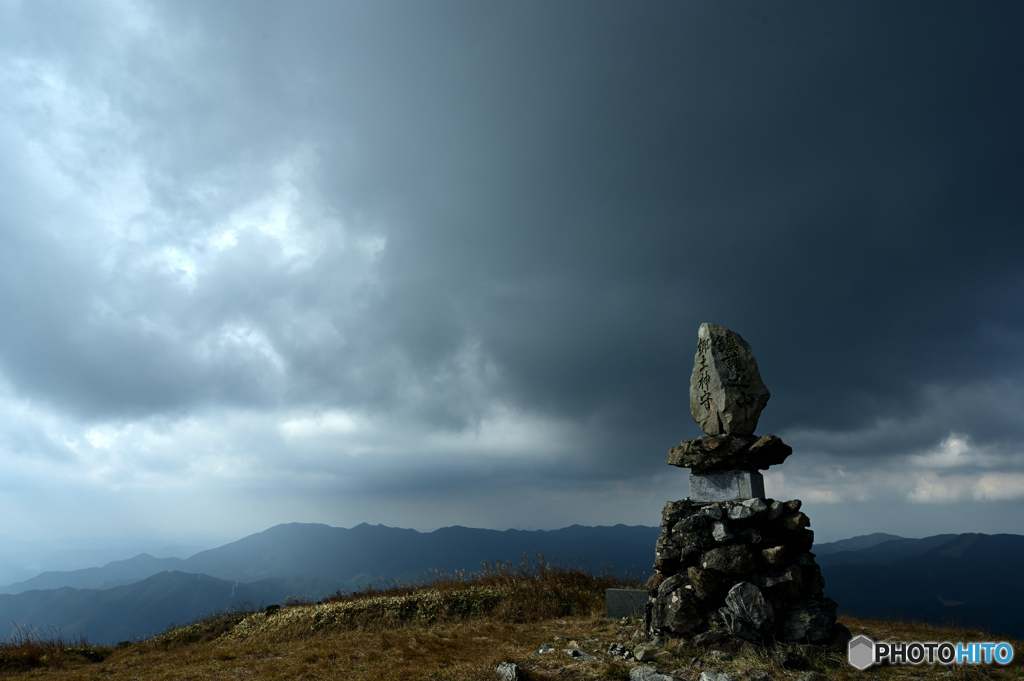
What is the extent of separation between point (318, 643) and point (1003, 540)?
240 m

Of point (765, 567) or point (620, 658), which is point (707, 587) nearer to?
point (765, 567)

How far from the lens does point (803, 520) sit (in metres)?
8.30

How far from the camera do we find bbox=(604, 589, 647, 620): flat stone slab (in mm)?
10789

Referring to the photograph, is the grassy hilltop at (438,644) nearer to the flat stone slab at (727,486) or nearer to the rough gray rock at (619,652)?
the rough gray rock at (619,652)

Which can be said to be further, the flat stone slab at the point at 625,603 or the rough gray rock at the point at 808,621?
the flat stone slab at the point at 625,603

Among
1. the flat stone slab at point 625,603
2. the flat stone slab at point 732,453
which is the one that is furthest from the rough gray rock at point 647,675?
the flat stone slab at point 625,603

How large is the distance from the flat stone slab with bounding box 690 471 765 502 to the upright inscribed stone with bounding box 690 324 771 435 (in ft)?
2.58

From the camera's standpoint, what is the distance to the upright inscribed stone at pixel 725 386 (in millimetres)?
Answer: 9391

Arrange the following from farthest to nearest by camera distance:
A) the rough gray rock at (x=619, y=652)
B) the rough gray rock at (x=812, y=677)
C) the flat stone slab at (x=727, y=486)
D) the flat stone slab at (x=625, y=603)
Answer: the flat stone slab at (x=625, y=603)
the flat stone slab at (x=727, y=486)
the rough gray rock at (x=619, y=652)
the rough gray rock at (x=812, y=677)

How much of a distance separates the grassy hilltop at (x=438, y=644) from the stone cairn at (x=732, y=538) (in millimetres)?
488

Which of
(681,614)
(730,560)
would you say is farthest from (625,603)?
(730,560)

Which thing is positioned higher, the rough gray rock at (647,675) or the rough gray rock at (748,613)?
the rough gray rock at (748,613)

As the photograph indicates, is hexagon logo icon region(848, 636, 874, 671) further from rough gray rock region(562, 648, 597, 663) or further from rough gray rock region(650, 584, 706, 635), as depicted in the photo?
rough gray rock region(562, 648, 597, 663)

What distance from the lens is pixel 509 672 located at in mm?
6434
